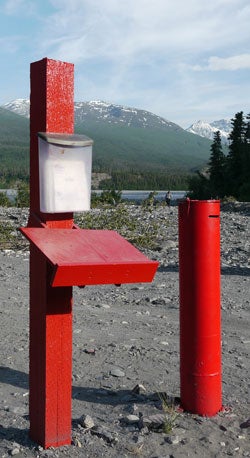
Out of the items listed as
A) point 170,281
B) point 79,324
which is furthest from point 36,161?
point 170,281

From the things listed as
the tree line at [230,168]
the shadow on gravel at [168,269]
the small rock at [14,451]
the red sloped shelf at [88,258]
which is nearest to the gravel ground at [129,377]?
the small rock at [14,451]

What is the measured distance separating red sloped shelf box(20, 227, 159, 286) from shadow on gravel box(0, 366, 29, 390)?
195 centimetres

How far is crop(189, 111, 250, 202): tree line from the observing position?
2062 inches

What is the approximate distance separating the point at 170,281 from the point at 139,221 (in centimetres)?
914

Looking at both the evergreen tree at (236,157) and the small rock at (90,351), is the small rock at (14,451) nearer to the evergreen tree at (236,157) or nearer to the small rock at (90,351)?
the small rock at (90,351)

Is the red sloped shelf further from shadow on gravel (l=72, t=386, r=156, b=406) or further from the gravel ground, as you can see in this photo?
shadow on gravel (l=72, t=386, r=156, b=406)

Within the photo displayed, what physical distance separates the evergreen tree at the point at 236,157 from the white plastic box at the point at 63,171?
4893 centimetres

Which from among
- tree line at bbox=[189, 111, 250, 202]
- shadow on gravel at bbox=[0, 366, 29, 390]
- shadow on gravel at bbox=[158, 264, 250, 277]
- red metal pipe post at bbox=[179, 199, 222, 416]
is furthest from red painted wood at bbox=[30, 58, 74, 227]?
tree line at bbox=[189, 111, 250, 202]

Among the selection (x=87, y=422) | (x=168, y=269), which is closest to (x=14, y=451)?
(x=87, y=422)

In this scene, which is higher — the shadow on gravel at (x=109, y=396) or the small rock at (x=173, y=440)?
the small rock at (x=173, y=440)

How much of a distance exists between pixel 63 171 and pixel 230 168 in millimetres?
51807

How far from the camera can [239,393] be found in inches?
190

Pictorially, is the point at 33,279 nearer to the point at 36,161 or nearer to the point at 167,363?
the point at 36,161

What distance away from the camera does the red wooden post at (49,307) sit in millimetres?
3492
